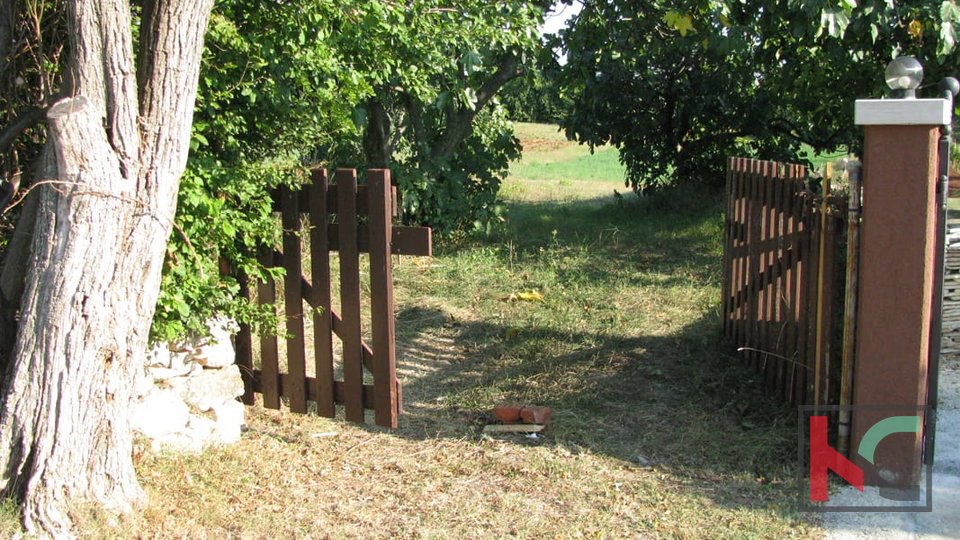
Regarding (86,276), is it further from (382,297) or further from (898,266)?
(898,266)

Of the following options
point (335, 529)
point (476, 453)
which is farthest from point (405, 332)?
point (335, 529)

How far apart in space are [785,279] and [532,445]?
1842 millimetres

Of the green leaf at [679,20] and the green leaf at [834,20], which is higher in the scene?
the green leaf at [679,20]

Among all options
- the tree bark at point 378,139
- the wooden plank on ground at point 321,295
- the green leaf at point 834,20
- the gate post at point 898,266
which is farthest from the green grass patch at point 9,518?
the tree bark at point 378,139

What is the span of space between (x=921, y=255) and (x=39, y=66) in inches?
169

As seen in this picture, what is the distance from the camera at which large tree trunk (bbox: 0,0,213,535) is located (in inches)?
148

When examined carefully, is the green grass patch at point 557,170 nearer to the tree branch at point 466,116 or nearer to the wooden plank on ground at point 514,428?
the tree branch at point 466,116

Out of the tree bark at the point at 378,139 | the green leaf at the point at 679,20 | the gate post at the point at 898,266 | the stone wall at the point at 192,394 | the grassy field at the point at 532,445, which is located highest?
the green leaf at the point at 679,20

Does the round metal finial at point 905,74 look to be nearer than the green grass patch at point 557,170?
Yes

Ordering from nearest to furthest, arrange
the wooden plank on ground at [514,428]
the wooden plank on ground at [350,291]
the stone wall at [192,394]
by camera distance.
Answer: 1. the stone wall at [192,394]
2. the wooden plank on ground at [350,291]
3. the wooden plank on ground at [514,428]

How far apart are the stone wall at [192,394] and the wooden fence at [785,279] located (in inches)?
126

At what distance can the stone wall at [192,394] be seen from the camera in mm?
4754

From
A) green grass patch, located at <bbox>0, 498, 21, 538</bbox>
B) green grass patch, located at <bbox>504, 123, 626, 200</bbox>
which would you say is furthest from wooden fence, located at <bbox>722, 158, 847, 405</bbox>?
green grass patch, located at <bbox>504, 123, 626, 200</bbox>

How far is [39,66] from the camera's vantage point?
175 inches
